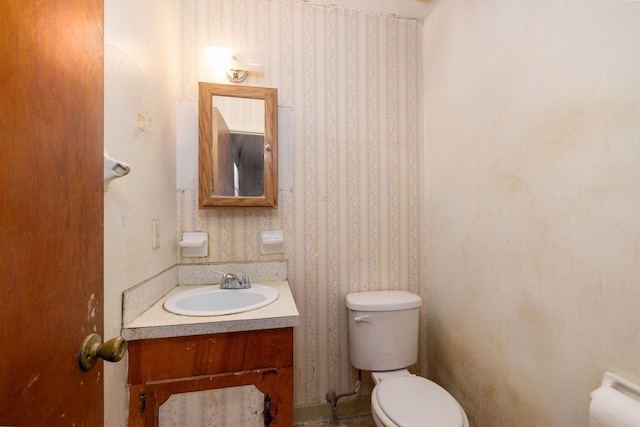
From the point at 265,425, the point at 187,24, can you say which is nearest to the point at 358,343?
the point at 265,425

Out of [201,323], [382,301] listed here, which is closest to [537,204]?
[382,301]

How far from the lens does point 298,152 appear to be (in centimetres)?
156

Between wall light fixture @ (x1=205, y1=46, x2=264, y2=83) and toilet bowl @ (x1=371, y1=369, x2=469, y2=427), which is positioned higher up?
wall light fixture @ (x1=205, y1=46, x2=264, y2=83)

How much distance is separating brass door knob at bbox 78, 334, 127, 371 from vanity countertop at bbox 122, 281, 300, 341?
1.47 ft

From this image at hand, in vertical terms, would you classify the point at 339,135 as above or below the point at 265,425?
above

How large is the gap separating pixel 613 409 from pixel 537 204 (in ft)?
2.01

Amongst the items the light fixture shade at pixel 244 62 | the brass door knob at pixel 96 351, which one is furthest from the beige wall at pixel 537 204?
the brass door knob at pixel 96 351

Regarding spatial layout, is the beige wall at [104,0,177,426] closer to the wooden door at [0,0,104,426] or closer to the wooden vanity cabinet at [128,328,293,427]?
the wooden vanity cabinet at [128,328,293,427]

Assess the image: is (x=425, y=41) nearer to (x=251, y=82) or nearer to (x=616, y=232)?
(x=251, y=82)

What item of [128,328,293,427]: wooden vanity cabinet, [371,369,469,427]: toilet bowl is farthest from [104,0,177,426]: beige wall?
[371,369,469,427]: toilet bowl

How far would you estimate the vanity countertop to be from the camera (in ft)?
3.01

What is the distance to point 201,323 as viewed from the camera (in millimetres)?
946

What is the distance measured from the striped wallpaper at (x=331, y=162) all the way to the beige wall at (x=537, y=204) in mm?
218

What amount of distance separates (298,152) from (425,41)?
1.06 meters
